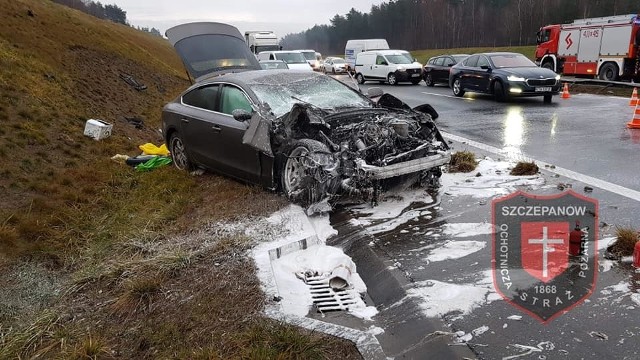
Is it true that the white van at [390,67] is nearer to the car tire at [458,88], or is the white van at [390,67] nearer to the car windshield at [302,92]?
the car tire at [458,88]

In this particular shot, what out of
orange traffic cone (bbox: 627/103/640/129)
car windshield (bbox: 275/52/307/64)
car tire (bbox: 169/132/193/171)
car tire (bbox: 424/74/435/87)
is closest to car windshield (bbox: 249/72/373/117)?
car tire (bbox: 169/132/193/171)

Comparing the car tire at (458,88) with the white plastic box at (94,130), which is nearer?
the white plastic box at (94,130)

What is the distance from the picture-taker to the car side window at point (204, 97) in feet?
22.9

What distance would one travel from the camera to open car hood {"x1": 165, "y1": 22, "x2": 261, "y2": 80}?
9570 mm

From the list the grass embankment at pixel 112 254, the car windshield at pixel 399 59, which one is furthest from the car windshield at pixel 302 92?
the car windshield at pixel 399 59

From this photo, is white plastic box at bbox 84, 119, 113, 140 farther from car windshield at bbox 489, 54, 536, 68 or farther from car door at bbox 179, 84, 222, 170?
car windshield at bbox 489, 54, 536, 68

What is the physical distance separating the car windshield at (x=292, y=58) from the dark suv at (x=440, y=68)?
703cm

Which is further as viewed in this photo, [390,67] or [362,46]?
[362,46]

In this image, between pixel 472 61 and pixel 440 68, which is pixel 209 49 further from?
pixel 440 68

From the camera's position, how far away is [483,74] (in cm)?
1600

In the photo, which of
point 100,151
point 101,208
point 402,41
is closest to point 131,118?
point 100,151

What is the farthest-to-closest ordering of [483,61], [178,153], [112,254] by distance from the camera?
[483,61] → [178,153] → [112,254]

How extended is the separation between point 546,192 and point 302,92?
3.31 metres

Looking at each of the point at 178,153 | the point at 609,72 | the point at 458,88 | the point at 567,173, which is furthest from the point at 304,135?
the point at 609,72
